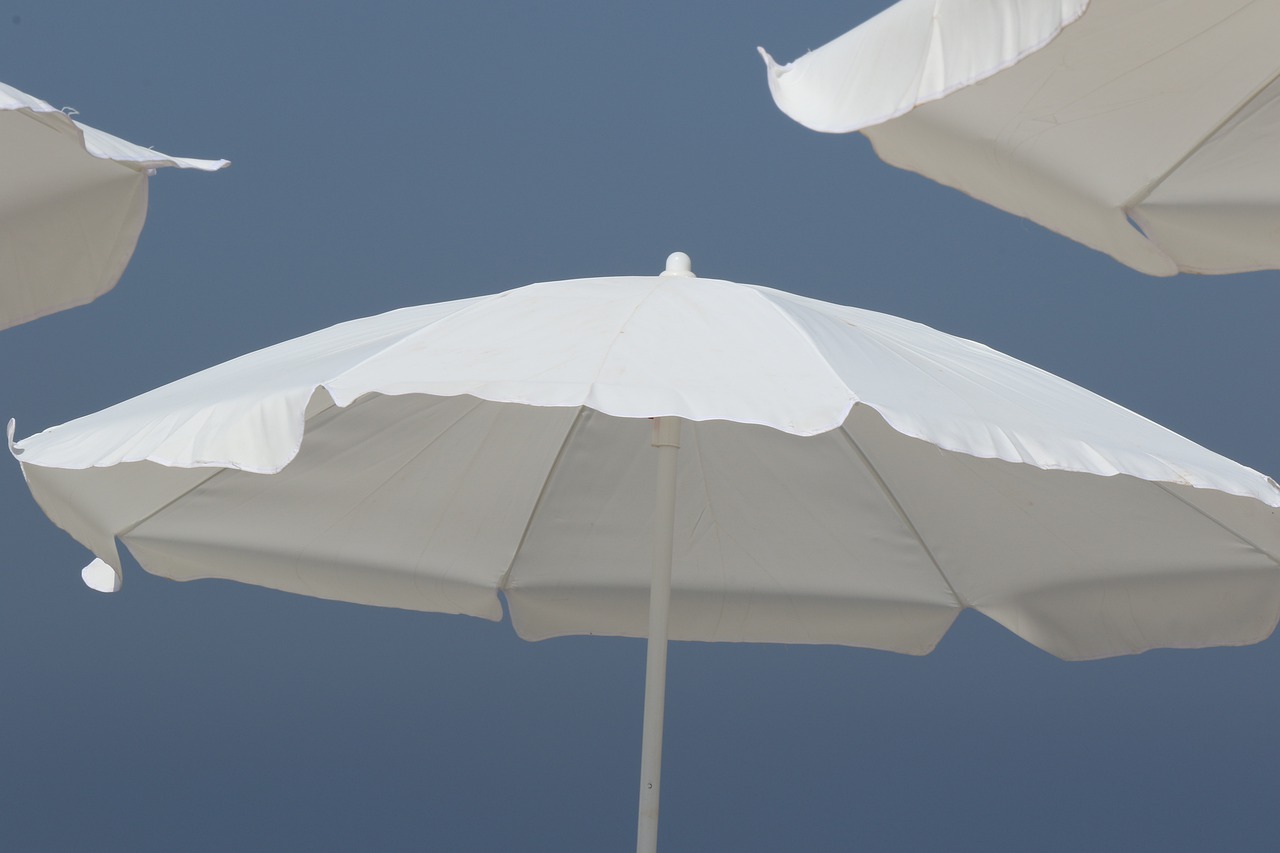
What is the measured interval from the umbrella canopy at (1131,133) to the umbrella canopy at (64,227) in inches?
37.4

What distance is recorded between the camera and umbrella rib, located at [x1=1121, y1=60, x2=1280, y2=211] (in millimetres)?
1909

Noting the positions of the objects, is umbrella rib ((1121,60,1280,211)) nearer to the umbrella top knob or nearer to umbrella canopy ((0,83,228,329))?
the umbrella top knob

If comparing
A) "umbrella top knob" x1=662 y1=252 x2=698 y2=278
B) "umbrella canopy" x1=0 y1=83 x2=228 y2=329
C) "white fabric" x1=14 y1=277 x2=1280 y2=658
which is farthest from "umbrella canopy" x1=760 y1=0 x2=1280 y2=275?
"umbrella canopy" x1=0 y1=83 x2=228 y2=329

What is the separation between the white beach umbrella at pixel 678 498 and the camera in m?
1.61

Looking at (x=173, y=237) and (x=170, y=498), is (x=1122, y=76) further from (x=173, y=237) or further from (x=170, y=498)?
(x=173, y=237)

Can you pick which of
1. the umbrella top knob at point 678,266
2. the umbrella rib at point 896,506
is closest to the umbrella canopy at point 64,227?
the umbrella top knob at point 678,266

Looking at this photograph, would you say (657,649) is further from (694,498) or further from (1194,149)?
(1194,149)

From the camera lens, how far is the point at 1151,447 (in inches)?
63.6

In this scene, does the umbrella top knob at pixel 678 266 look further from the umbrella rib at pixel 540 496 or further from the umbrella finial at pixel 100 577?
the umbrella finial at pixel 100 577

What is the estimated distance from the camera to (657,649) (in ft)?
7.51

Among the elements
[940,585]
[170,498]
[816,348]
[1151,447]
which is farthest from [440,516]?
[1151,447]

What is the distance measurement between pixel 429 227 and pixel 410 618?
1.32 meters

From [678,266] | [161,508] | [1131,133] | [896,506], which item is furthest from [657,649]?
[1131,133]

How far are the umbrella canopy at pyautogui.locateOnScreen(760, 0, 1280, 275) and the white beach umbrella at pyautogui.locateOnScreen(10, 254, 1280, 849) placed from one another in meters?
0.24
